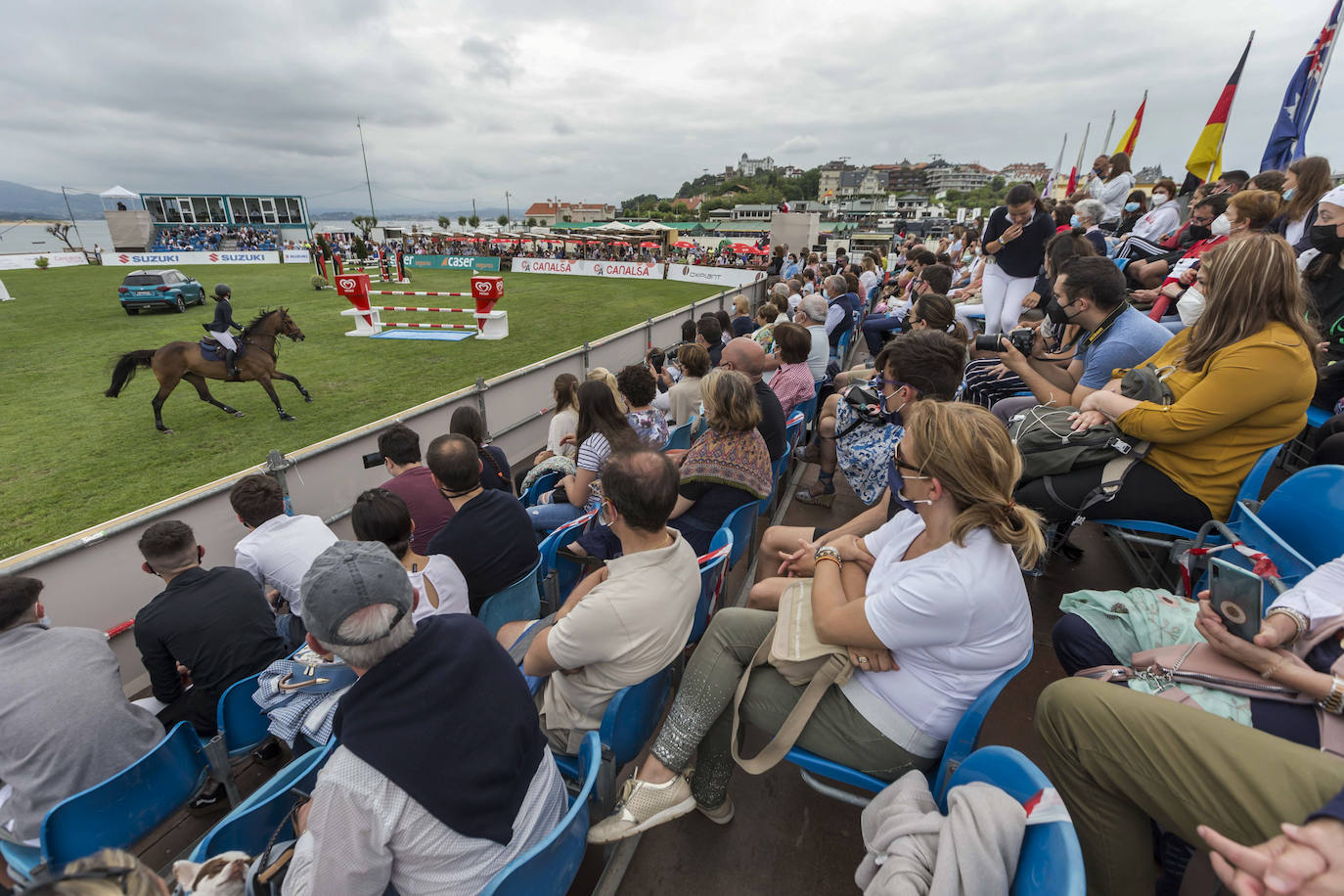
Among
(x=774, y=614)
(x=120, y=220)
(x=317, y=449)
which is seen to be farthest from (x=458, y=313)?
(x=120, y=220)

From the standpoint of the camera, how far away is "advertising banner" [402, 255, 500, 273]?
1191 inches

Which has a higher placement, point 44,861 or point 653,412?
point 653,412

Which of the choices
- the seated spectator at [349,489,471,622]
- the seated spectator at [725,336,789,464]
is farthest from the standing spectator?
the seated spectator at [349,489,471,622]

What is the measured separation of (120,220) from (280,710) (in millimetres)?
50685

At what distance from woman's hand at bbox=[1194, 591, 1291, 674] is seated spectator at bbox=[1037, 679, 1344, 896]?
270 millimetres

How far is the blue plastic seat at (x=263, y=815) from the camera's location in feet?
5.16

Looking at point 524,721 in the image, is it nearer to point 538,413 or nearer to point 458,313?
point 538,413

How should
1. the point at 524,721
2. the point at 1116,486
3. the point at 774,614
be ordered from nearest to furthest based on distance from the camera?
the point at 524,721 < the point at 774,614 < the point at 1116,486

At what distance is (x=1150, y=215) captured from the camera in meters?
7.37

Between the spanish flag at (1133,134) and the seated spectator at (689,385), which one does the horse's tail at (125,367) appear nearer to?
the seated spectator at (689,385)

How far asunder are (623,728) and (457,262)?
33.7m

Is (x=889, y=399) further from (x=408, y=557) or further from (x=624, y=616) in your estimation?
(x=408, y=557)

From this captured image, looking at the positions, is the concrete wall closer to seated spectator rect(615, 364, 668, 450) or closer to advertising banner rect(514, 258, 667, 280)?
seated spectator rect(615, 364, 668, 450)

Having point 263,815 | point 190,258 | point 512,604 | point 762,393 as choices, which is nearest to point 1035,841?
point 263,815
